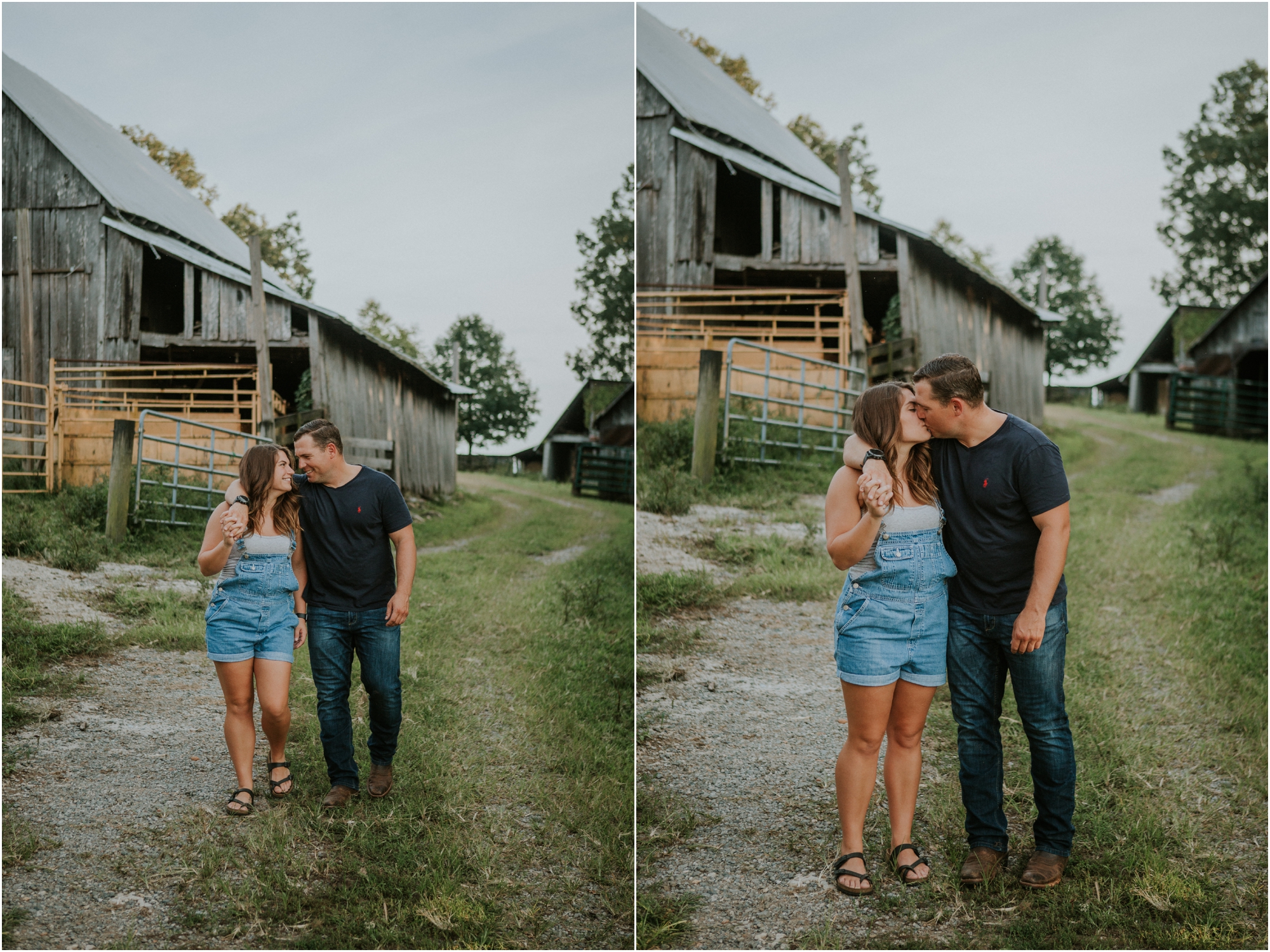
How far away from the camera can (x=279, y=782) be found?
9.11 ft

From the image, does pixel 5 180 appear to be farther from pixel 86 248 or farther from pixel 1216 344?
pixel 1216 344

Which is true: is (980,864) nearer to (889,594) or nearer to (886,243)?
(889,594)

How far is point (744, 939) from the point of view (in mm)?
2715

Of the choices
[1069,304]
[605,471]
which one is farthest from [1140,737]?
[605,471]

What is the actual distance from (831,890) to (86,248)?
3.04 meters

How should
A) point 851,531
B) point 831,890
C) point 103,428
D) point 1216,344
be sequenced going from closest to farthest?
point 851,531 < point 831,890 < point 103,428 < point 1216,344

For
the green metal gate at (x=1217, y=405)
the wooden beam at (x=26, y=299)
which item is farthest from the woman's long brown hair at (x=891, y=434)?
the wooden beam at (x=26, y=299)

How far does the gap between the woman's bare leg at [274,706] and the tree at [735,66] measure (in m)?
2.38

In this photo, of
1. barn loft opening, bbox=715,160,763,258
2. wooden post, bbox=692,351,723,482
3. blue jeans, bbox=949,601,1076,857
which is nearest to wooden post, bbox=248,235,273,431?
wooden post, bbox=692,351,723,482

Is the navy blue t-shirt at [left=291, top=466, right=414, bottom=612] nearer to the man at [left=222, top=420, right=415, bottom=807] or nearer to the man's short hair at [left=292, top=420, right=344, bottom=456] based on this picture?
the man at [left=222, top=420, right=415, bottom=807]

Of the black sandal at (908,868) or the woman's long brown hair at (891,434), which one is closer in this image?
the woman's long brown hair at (891,434)

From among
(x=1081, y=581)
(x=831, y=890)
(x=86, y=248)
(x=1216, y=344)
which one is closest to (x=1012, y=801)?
(x=831, y=890)

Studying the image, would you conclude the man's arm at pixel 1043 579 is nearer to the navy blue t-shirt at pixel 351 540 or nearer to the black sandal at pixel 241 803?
the navy blue t-shirt at pixel 351 540

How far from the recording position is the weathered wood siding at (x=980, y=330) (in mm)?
3080
